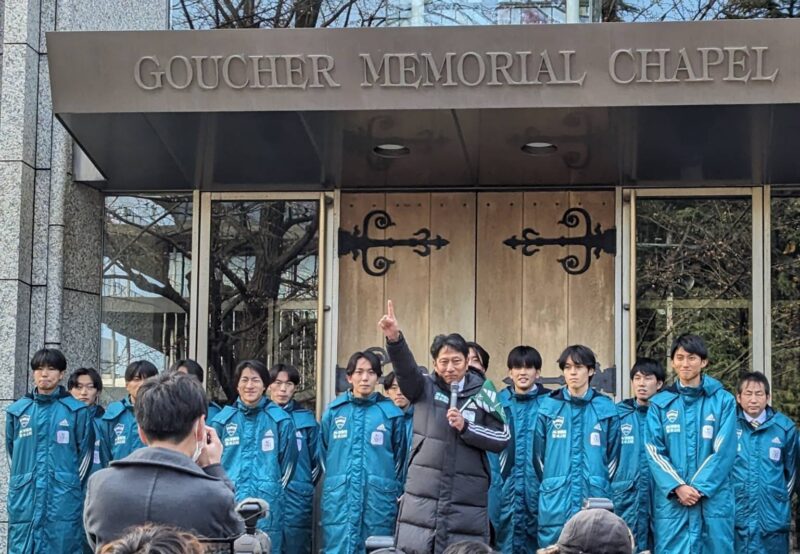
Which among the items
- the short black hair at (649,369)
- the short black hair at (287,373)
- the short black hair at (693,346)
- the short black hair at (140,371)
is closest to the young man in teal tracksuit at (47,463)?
the short black hair at (140,371)

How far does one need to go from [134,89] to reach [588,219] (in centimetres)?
393

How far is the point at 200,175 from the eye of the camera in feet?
33.6

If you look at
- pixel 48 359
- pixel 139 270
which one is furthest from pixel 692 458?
pixel 139 270

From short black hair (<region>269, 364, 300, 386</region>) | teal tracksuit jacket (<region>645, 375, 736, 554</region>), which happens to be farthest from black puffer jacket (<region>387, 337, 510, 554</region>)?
short black hair (<region>269, 364, 300, 386</region>)

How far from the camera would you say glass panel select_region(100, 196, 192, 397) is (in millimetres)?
10797

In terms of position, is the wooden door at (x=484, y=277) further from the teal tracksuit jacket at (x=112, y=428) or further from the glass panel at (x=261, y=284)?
the teal tracksuit jacket at (x=112, y=428)

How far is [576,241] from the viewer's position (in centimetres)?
1046

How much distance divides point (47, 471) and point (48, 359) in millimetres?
797

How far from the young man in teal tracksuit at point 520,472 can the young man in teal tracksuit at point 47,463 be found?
3007mm

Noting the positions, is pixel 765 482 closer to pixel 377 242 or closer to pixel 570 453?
pixel 570 453

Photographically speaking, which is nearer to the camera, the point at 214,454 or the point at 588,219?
the point at 214,454

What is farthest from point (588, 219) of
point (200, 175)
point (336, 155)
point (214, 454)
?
point (214, 454)

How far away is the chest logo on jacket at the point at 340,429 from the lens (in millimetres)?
9023

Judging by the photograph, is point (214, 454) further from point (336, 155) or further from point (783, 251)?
point (783, 251)
